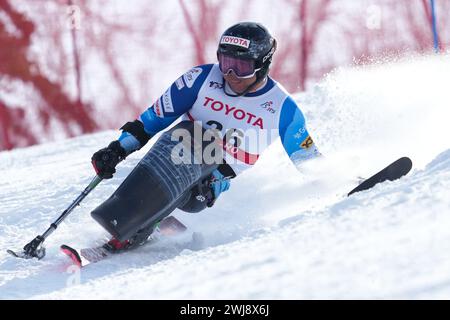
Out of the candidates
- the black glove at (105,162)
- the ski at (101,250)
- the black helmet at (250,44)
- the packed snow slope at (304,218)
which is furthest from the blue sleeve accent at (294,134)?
the black glove at (105,162)

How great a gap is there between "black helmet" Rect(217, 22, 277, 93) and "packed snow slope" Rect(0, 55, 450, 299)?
27.3 inches

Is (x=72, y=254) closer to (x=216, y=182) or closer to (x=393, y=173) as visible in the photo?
(x=216, y=182)

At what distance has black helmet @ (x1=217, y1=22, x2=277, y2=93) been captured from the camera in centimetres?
439

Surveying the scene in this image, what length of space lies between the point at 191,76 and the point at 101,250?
1154mm

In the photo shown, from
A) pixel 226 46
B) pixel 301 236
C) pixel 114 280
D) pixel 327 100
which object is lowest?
pixel 327 100

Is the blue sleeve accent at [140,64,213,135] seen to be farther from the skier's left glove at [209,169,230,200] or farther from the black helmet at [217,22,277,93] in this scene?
the skier's left glove at [209,169,230,200]

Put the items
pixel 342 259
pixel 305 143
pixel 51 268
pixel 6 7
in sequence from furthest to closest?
pixel 6 7 → pixel 305 143 → pixel 51 268 → pixel 342 259

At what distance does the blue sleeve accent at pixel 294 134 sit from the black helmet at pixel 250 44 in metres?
0.26

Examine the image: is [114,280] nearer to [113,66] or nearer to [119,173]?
[119,173]

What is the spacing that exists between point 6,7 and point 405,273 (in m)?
7.22

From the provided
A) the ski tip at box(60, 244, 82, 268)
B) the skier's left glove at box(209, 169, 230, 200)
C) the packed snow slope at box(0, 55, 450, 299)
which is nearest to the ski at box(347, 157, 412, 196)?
the packed snow slope at box(0, 55, 450, 299)

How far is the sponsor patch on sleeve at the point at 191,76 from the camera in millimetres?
4586
